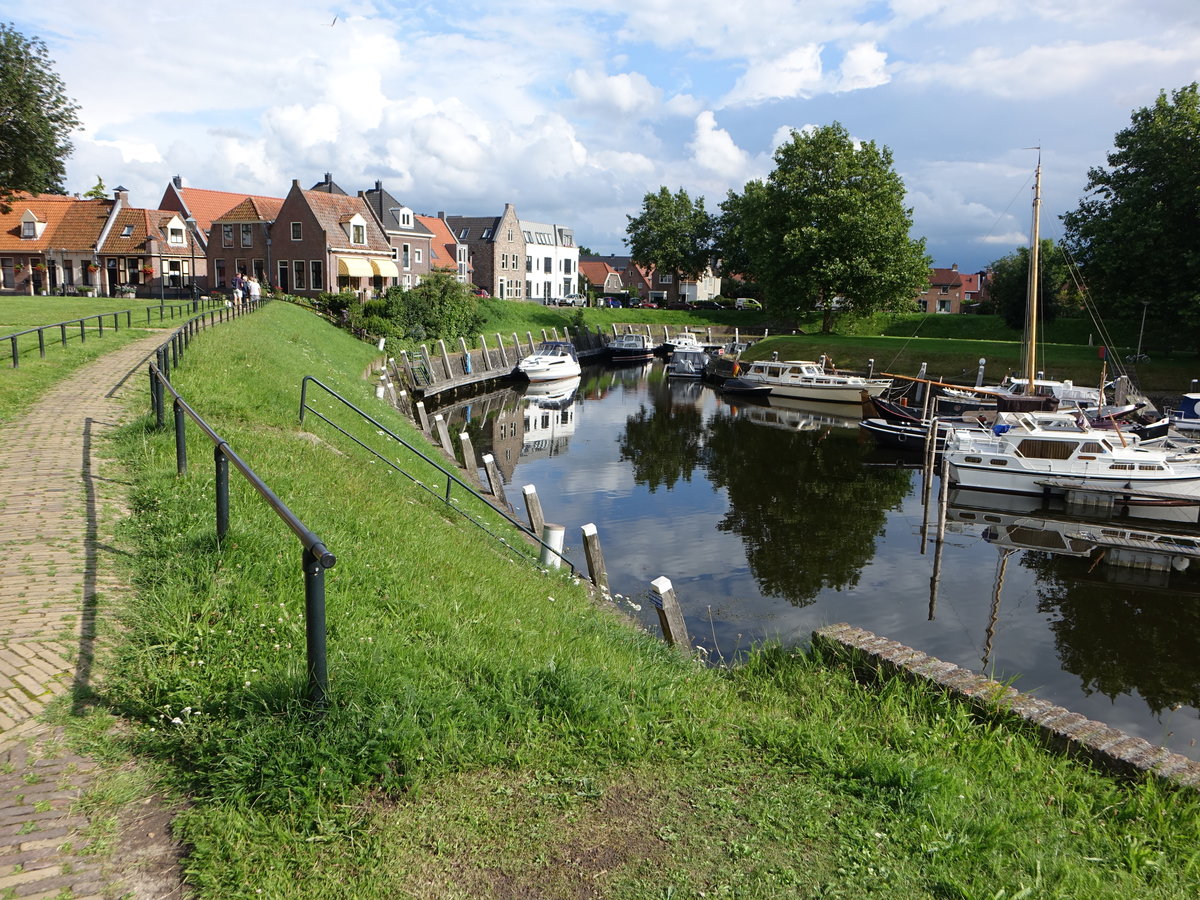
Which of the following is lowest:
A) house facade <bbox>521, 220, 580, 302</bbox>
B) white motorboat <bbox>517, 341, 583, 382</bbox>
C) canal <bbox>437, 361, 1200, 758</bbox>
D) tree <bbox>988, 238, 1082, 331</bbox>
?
canal <bbox>437, 361, 1200, 758</bbox>

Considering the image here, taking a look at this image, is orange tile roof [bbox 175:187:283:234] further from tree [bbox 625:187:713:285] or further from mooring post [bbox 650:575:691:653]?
mooring post [bbox 650:575:691:653]

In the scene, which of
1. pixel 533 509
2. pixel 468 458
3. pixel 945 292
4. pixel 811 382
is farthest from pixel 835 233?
pixel 945 292

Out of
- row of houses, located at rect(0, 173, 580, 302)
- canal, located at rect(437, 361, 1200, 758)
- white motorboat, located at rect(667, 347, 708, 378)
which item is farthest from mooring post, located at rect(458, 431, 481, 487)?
white motorboat, located at rect(667, 347, 708, 378)

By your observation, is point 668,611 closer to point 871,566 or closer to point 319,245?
point 871,566

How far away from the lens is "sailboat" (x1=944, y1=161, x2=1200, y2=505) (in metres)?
22.1

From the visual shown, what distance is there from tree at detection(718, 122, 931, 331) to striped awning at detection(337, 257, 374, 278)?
28.6 meters

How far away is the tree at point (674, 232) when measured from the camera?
9044 cm

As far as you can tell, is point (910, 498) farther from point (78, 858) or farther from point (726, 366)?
point (726, 366)

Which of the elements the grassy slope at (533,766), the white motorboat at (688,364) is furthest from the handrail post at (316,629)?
the white motorboat at (688,364)

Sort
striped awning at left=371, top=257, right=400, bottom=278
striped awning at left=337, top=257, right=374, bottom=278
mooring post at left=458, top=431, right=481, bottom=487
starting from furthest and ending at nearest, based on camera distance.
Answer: striped awning at left=371, top=257, right=400, bottom=278 < striped awning at left=337, top=257, right=374, bottom=278 < mooring post at left=458, top=431, right=481, bottom=487

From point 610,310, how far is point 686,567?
62.7 meters

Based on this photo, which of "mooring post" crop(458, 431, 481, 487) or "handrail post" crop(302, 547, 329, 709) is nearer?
"handrail post" crop(302, 547, 329, 709)

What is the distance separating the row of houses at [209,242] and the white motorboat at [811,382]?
21.3 meters

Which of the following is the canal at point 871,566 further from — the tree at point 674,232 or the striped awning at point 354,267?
the tree at point 674,232
